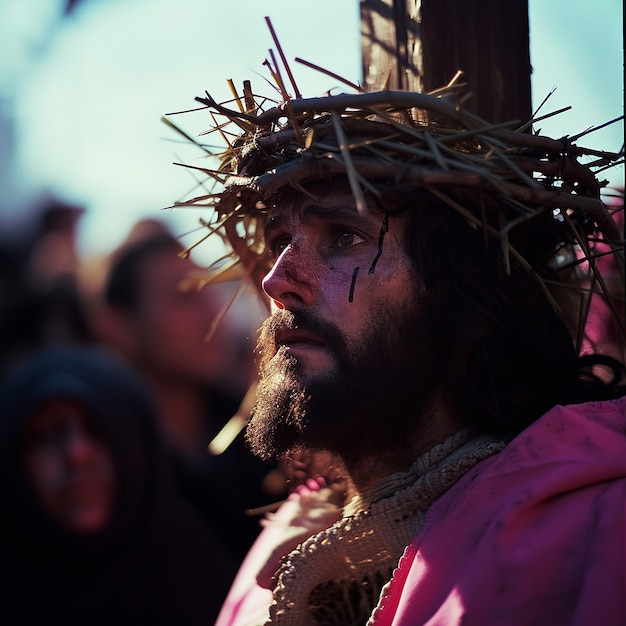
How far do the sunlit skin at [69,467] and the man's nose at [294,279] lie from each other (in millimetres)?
1845

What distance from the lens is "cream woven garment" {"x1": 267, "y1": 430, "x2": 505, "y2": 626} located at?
2.23 metres

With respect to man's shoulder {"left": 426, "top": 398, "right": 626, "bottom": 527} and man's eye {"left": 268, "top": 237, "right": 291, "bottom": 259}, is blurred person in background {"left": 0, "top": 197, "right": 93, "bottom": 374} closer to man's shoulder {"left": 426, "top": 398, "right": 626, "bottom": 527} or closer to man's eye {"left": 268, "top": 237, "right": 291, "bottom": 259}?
man's eye {"left": 268, "top": 237, "right": 291, "bottom": 259}

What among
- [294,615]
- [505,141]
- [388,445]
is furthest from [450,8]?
[294,615]

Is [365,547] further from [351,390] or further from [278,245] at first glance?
[278,245]

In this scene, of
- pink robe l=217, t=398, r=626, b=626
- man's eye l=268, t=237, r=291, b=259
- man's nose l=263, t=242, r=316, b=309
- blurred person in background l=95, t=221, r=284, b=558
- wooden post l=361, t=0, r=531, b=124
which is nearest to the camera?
pink robe l=217, t=398, r=626, b=626

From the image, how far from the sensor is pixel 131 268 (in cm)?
515

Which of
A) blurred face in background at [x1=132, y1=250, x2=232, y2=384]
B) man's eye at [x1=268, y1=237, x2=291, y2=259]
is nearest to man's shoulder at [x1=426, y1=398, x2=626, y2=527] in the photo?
man's eye at [x1=268, y1=237, x2=291, y2=259]

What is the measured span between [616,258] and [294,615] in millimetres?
1195

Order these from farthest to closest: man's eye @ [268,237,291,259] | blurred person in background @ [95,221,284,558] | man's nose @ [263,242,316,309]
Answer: blurred person in background @ [95,221,284,558] → man's eye @ [268,237,291,259] → man's nose @ [263,242,316,309]

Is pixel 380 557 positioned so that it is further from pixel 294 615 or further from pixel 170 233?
pixel 170 233

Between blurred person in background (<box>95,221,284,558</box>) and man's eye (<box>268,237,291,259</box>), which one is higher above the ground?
man's eye (<box>268,237,291,259</box>)

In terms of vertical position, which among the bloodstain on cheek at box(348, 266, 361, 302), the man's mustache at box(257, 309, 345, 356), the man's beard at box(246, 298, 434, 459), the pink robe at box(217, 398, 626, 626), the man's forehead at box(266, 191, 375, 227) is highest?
the man's forehead at box(266, 191, 375, 227)

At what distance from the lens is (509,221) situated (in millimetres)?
2352

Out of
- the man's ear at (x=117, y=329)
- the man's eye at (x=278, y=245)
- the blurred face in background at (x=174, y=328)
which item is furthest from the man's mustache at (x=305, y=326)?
the man's ear at (x=117, y=329)
